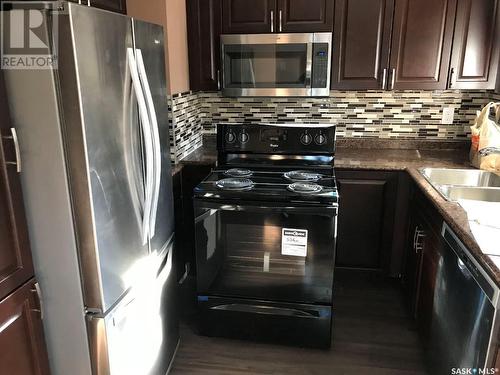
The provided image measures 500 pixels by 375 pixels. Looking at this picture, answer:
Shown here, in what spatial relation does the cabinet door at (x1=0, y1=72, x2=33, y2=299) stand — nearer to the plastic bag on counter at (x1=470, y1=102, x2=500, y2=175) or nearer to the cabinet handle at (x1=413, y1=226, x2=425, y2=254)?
the cabinet handle at (x1=413, y1=226, x2=425, y2=254)

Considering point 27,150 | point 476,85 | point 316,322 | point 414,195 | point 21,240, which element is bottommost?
point 316,322

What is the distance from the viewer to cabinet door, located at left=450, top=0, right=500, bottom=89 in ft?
7.98

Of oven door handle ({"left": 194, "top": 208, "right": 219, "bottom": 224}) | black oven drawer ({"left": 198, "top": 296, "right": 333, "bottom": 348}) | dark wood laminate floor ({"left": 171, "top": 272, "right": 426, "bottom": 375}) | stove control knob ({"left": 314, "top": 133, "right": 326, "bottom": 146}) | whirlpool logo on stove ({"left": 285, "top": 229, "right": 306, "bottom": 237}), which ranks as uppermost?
stove control knob ({"left": 314, "top": 133, "right": 326, "bottom": 146})

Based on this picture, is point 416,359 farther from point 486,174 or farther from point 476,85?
point 476,85

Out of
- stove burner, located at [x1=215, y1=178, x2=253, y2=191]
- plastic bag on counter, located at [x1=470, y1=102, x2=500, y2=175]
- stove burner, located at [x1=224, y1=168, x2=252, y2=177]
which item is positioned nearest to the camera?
stove burner, located at [x1=215, y1=178, x2=253, y2=191]

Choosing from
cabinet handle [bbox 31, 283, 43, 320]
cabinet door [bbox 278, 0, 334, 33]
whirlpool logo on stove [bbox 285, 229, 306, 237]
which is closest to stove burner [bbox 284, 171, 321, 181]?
whirlpool logo on stove [bbox 285, 229, 306, 237]

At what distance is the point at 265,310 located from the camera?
216 cm

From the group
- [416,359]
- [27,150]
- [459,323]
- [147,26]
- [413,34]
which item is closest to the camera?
[27,150]

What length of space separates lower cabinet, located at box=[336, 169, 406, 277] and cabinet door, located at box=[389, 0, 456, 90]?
627 millimetres

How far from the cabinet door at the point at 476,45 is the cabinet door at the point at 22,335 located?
256 cm

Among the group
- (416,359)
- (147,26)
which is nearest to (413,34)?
(147,26)

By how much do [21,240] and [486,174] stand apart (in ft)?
7.59

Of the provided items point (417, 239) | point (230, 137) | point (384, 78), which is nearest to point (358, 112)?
point (384, 78)

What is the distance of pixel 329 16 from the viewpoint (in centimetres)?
254
